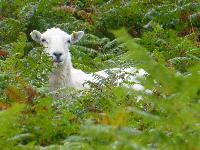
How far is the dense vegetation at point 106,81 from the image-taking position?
12.2ft

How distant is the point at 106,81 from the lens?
27.8ft

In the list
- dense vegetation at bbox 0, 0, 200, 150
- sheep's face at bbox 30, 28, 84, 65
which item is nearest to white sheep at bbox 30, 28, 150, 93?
sheep's face at bbox 30, 28, 84, 65

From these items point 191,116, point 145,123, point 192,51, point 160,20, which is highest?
point 160,20

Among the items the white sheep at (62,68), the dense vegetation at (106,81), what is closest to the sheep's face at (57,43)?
the white sheep at (62,68)

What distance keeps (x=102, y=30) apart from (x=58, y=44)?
438cm

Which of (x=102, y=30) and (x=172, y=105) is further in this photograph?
(x=102, y=30)

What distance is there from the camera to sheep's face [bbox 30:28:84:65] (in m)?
10.2

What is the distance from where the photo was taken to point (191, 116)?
141 inches

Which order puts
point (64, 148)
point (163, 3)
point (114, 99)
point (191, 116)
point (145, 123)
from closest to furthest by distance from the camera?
point (191, 116) → point (64, 148) → point (145, 123) → point (114, 99) → point (163, 3)

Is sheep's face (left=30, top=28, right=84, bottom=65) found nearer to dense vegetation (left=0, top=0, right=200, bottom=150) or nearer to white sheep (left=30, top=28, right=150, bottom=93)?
white sheep (left=30, top=28, right=150, bottom=93)

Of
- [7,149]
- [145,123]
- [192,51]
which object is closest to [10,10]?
[192,51]

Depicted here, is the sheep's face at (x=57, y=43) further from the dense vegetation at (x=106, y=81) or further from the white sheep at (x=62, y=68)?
the dense vegetation at (x=106, y=81)

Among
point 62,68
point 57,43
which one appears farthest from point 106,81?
point 57,43

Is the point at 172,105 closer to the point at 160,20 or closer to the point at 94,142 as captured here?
the point at 94,142
